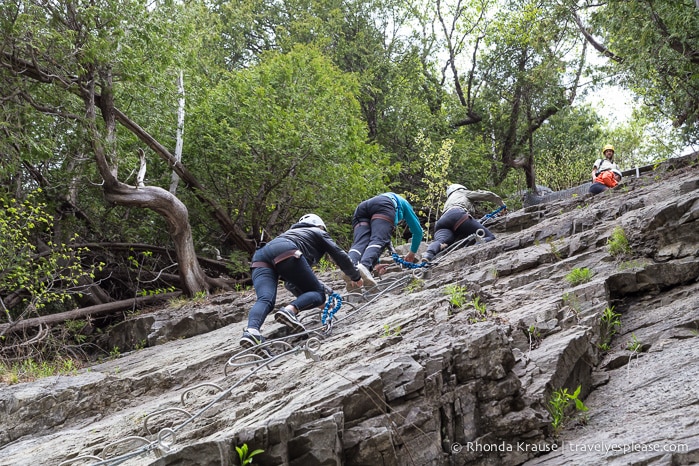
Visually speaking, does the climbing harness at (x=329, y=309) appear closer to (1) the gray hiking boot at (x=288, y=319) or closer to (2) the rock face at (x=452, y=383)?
(2) the rock face at (x=452, y=383)

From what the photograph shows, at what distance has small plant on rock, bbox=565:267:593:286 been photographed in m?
6.15

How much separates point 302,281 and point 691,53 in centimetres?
962

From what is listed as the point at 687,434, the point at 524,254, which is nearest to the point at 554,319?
the point at 687,434

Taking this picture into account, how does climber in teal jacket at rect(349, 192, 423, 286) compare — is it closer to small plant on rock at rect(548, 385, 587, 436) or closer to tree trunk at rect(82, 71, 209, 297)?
small plant on rock at rect(548, 385, 587, 436)

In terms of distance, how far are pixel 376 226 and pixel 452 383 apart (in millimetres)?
4832

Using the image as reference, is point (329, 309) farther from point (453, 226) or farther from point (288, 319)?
point (453, 226)

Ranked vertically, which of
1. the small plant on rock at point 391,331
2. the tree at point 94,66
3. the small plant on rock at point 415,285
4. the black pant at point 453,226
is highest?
the tree at point 94,66

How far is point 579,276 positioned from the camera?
20.3 ft

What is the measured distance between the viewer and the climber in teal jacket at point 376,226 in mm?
8460

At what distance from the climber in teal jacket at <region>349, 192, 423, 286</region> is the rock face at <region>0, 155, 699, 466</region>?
76cm

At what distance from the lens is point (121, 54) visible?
37.3ft

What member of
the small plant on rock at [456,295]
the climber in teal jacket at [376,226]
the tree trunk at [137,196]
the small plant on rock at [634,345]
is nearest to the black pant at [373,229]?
the climber in teal jacket at [376,226]

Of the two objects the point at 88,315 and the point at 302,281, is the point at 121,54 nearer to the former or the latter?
the point at 88,315

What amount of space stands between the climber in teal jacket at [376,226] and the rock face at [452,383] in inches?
29.8
